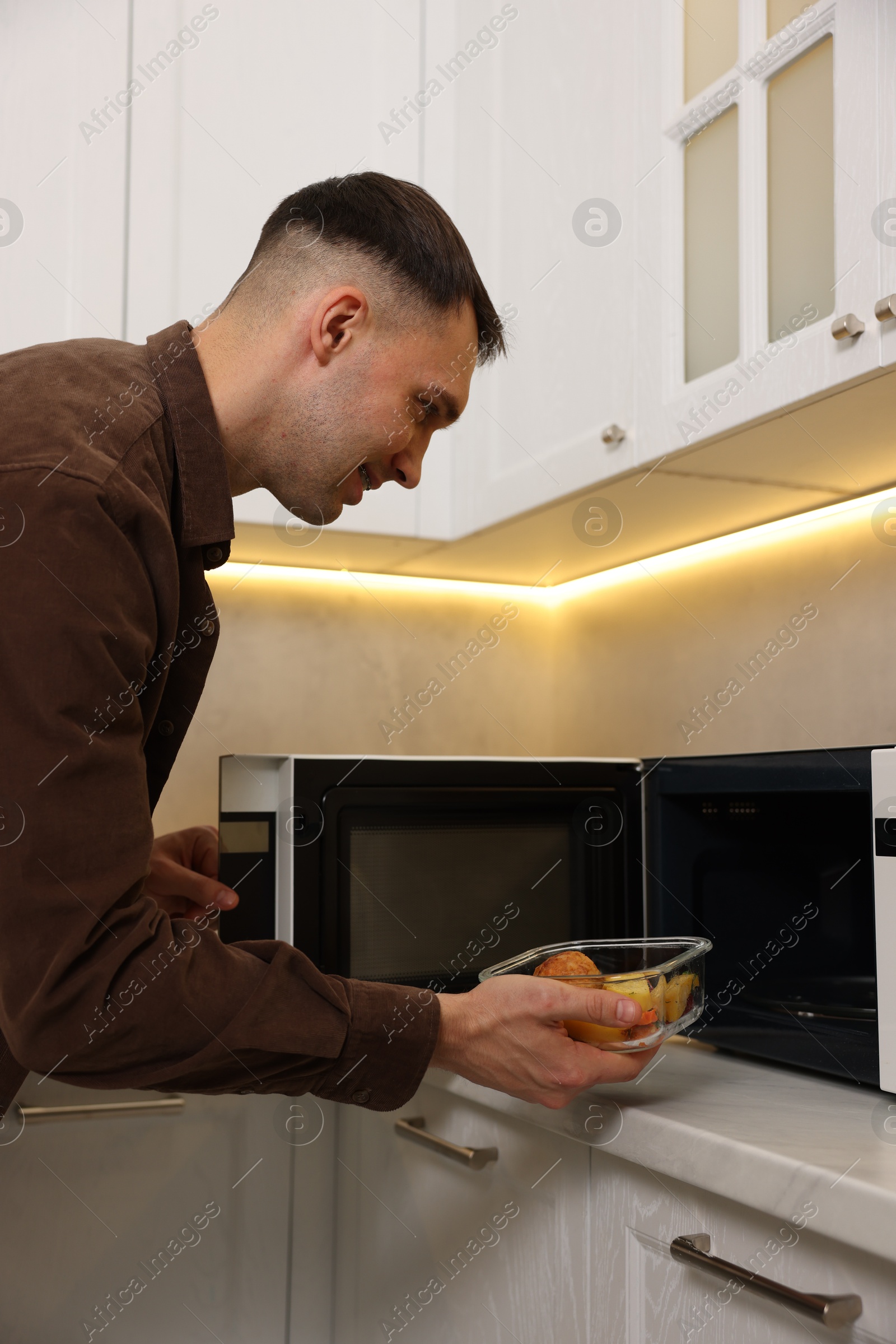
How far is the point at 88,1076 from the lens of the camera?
26.0 inches

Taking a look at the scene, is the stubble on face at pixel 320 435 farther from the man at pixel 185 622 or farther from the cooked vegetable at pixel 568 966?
the cooked vegetable at pixel 568 966

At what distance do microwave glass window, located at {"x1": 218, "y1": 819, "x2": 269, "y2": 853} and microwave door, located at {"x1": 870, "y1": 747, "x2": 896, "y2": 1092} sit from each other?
21.1 inches

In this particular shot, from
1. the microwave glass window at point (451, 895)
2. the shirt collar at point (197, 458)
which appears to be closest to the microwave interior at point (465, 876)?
the microwave glass window at point (451, 895)

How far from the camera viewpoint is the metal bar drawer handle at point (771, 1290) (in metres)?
0.59

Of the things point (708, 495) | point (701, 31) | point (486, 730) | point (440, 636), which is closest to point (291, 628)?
point (440, 636)

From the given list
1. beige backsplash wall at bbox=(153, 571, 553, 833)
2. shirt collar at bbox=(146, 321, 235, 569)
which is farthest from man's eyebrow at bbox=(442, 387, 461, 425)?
beige backsplash wall at bbox=(153, 571, 553, 833)

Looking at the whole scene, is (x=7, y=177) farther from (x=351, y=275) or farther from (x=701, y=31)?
(x=701, y=31)

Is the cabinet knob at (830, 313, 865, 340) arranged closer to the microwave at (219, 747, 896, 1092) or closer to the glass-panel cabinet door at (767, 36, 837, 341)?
the glass-panel cabinet door at (767, 36, 837, 341)

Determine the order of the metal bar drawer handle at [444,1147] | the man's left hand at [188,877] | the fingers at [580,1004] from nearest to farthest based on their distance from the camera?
the fingers at [580,1004], the metal bar drawer handle at [444,1147], the man's left hand at [188,877]

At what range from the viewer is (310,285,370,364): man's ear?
83 centimetres

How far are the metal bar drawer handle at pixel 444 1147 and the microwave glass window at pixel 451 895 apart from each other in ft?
0.44

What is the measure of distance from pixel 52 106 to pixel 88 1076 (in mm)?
1037

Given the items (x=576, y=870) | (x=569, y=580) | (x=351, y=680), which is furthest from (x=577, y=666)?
(x=576, y=870)

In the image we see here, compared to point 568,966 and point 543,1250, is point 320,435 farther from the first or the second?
point 543,1250
